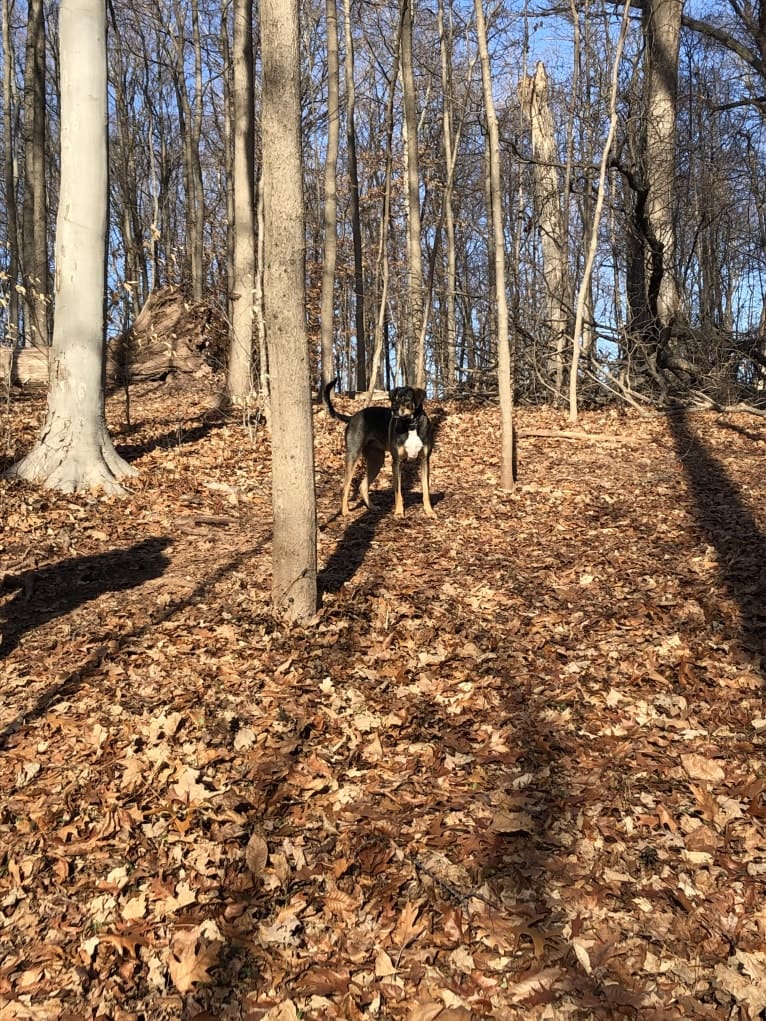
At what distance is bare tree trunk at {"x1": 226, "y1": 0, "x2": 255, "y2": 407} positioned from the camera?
12.6 meters

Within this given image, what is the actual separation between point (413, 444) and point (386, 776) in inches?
199

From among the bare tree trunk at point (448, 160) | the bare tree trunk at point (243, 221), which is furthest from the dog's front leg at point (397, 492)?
the bare tree trunk at point (448, 160)

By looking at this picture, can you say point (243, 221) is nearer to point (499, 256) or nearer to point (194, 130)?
point (499, 256)

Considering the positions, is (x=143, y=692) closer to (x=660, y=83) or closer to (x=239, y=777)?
(x=239, y=777)

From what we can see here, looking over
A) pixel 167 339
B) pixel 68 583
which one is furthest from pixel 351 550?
pixel 167 339

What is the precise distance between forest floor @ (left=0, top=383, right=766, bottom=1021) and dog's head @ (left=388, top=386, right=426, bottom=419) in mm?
1678

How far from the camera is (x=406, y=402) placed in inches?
326

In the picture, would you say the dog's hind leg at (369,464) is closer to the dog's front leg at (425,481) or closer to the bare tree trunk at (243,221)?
the dog's front leg at (425,481)

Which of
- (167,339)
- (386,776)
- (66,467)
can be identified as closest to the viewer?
(386,776)

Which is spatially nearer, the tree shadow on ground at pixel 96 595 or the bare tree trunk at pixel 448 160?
the tree shadow on ground at pixel 96 595

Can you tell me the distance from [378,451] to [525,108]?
1339cm

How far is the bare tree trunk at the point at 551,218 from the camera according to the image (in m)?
14.2

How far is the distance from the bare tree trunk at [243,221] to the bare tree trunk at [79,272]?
4.16m

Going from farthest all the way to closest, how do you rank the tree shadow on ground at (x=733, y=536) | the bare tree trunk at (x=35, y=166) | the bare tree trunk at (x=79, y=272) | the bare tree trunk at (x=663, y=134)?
the bare tree trunk at (x=35, y=166) → the bare tree trunk at (x=663, y=134) → the bare tree trunk at (x=79, y=272) → the tree shadow on ground at (x=733, y=536)
